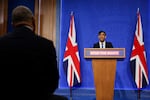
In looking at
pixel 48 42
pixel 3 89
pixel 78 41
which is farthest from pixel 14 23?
pixel 78 41

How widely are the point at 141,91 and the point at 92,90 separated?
117 cm

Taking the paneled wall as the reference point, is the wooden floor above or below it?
below

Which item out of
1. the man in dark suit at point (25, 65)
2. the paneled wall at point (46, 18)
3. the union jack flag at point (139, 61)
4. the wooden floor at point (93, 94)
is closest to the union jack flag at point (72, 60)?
the wooden floor at point (93, 94)

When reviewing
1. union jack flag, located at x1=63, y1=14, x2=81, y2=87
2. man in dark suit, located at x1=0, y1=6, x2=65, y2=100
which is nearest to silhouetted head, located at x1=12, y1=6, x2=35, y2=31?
man in dark suit, located at x1=0, y1=6, x2=65, y2=100

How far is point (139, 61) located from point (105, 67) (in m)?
1.51

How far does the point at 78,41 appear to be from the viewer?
21.8 ft

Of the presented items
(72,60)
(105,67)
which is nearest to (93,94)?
(72,60)

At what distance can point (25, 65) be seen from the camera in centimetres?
164

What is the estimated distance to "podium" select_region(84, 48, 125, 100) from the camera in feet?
15.4

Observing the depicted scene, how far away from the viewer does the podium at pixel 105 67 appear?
470 centimetres

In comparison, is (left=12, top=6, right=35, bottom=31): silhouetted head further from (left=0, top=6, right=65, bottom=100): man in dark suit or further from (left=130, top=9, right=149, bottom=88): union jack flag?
(left=130, top=9, right=149, bottom=88): union jack flag

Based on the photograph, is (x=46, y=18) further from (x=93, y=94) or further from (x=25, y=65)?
(x=25, y=65)

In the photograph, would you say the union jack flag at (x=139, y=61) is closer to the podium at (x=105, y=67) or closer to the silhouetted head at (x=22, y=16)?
the podium at (x=105, y=67)

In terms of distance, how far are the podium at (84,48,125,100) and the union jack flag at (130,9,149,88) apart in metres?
1.41
